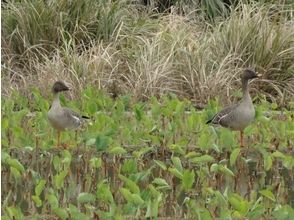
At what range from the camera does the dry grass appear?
36.4 ft

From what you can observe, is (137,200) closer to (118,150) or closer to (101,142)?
(118,150)

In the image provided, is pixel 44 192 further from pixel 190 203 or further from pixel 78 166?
pixel 190 203

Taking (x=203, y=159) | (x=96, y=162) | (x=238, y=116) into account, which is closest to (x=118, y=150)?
(x=96, y=162)

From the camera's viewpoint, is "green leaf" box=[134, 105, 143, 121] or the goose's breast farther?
"green leaf" box=[134, 105, 143, 121]

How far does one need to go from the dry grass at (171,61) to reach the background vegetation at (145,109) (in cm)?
2

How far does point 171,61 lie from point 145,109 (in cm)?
185

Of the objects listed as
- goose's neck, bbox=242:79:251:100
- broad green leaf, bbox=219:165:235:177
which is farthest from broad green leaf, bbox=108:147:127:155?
goose's neck, bbox=242:79:251:100

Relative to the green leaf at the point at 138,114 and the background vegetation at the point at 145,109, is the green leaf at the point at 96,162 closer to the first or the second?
the background vegetation at the point at 145,109

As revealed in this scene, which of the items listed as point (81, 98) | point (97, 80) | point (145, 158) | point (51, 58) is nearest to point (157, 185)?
point (145, 158)

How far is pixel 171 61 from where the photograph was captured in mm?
11523

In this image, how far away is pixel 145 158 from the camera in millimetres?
7781

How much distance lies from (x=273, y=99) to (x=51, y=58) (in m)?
2.64

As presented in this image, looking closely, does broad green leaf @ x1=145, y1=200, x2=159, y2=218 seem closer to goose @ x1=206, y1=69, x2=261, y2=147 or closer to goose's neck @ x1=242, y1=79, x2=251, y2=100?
goose @ x1=206, y1=69, x2=261, y2=147

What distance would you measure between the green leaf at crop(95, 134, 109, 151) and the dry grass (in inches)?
133
